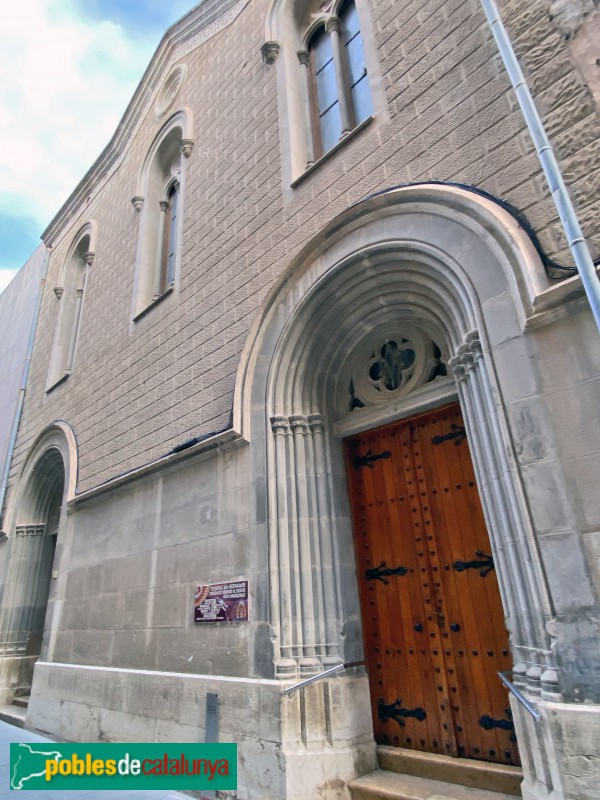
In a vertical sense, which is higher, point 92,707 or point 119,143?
point 119,143

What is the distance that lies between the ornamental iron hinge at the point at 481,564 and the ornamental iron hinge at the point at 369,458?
1.17m

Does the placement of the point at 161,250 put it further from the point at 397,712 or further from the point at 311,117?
the point at 397,712

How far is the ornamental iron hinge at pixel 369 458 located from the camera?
4781mm

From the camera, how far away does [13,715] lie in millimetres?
7785

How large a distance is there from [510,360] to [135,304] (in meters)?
6.52

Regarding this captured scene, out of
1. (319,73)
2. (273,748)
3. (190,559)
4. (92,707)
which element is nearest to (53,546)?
(92,707)

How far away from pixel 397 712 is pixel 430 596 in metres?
0.97

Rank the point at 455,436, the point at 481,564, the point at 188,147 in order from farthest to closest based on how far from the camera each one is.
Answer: the point at 188,147, the point at 455,436, the point at 481,564

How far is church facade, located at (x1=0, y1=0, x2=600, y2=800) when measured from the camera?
3.10 meters

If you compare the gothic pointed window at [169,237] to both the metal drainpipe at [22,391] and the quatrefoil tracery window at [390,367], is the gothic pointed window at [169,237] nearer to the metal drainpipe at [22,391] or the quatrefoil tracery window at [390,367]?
the quatrefoil tracery window at [390,367]

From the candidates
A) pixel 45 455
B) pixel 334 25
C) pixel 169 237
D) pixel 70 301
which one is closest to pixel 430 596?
pixel 334 25

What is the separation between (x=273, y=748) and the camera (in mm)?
3812

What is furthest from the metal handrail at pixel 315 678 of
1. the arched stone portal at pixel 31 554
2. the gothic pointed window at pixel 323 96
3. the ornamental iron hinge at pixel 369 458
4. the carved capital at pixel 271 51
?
the carved capital at pixel 271 51

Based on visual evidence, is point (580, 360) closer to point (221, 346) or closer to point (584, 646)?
point (584, 646)
